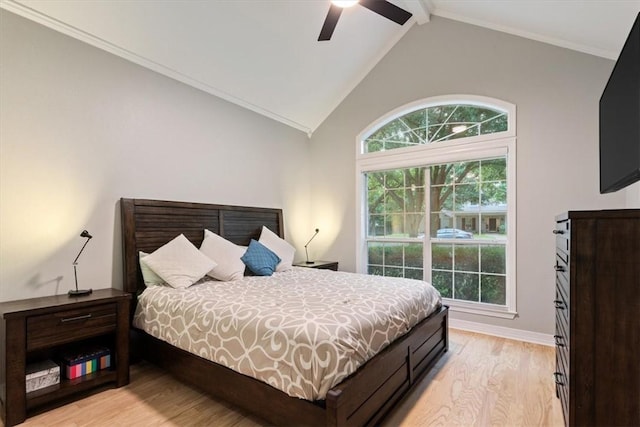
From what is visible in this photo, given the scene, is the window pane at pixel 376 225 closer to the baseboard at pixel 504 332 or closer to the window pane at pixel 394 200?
the window pane at pixel 394 200

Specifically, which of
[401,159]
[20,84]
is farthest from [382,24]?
[20,84]

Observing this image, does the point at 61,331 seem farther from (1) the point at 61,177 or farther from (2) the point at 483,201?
(2) the point at 483,201

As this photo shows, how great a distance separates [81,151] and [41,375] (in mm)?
1727

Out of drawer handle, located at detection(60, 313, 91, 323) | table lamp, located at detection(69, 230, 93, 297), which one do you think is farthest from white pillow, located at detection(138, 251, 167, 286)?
drawer handle, located at detection(60, 313, 91, 323)

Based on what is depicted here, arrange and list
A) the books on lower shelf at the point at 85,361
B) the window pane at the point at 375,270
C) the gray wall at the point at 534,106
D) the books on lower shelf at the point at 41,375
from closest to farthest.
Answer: the books on lower shelf at the point at 41,375 < the books on lower shelf at the point at 85,361 < the gray wall at the point at 534,106 < the window pane at the point at 375,270

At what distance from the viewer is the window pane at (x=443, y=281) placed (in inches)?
151

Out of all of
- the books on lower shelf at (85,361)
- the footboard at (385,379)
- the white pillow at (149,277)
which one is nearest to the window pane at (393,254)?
the footboard at (385,379)

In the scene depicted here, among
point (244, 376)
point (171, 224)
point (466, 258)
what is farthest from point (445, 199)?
point (171, 224)

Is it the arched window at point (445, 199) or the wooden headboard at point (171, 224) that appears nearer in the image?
the wooden headboard at point (171, 224)

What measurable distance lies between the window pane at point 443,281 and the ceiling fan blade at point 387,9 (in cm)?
283

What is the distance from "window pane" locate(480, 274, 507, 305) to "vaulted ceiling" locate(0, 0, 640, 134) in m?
2.40

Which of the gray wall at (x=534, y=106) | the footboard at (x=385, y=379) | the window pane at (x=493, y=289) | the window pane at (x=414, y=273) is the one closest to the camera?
the footboard at (x=385, y=379)

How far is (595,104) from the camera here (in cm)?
294

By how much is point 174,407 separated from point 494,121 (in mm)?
4049
